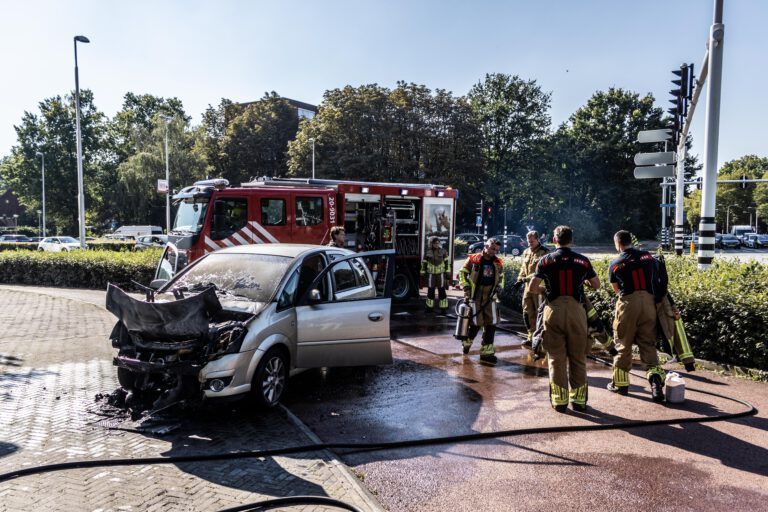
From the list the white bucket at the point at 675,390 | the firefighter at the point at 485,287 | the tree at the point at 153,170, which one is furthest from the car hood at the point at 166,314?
the tree at the point at 153,170

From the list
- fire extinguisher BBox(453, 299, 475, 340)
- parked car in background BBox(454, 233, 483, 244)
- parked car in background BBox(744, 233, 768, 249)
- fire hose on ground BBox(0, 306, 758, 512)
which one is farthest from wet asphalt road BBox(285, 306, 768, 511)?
parked car in background BBox(744, 233, 768, 249)

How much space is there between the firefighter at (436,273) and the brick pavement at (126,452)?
7475mm

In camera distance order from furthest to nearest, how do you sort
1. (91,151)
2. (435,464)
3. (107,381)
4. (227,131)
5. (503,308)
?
(91,151), (227,131), (503,308), (107,381), (435,464)

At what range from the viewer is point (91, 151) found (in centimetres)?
5750

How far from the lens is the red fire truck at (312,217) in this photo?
1223cm

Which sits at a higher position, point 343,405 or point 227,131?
point 227,131

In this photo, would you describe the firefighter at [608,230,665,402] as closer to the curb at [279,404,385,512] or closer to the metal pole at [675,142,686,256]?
the curb at [279,404,385,512]

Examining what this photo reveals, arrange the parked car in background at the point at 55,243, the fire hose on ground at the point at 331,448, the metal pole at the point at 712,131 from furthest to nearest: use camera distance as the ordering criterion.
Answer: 1. the parked car in background at the point at 55,243
2. the metal pole at the point at 712,131
3. the fire hose on ground at the point at 331,448

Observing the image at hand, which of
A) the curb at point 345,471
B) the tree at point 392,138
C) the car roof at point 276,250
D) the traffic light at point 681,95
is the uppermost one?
the tree at point 392,138

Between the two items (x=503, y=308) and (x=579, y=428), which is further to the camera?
(x=503, y=308)

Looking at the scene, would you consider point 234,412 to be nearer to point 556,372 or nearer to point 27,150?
point 556,372

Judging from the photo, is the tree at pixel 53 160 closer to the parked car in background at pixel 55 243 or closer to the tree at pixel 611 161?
the parked car in background at pixel 55 243

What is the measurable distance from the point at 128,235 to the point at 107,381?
1810 inches

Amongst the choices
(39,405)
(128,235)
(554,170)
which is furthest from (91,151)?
(39,405)
